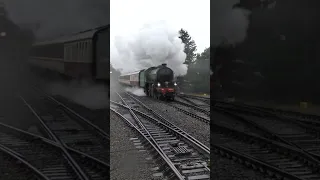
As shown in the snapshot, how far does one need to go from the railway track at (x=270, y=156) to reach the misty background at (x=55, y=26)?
5.92 feet

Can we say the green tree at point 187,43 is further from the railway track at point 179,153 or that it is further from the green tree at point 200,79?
the railway track at point 179,153

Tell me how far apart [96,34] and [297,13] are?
2152mm

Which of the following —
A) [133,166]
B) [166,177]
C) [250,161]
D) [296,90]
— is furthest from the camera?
[133,166]

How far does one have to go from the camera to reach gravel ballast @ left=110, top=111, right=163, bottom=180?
5.41 metres

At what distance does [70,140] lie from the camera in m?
3.03

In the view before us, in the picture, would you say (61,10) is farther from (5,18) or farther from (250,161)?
(250,161)

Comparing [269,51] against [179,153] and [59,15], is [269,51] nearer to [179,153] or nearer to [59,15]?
[59,15]

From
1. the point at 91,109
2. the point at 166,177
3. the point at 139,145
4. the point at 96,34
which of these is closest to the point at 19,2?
the point at 96,34

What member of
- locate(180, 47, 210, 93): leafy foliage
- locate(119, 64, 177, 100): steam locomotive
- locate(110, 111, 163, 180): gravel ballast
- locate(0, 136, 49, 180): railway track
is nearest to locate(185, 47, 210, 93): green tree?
locate(180, 47, 210, 93): leafy foliage

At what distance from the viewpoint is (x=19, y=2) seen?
2.79 m

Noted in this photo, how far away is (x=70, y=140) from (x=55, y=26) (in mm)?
1161

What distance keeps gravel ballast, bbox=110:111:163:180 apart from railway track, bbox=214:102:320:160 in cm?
226

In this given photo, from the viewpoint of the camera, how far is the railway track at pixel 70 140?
9.65ft

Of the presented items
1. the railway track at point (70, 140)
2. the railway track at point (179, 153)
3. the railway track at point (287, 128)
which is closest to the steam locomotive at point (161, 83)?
the railway track at point (179, 153)
